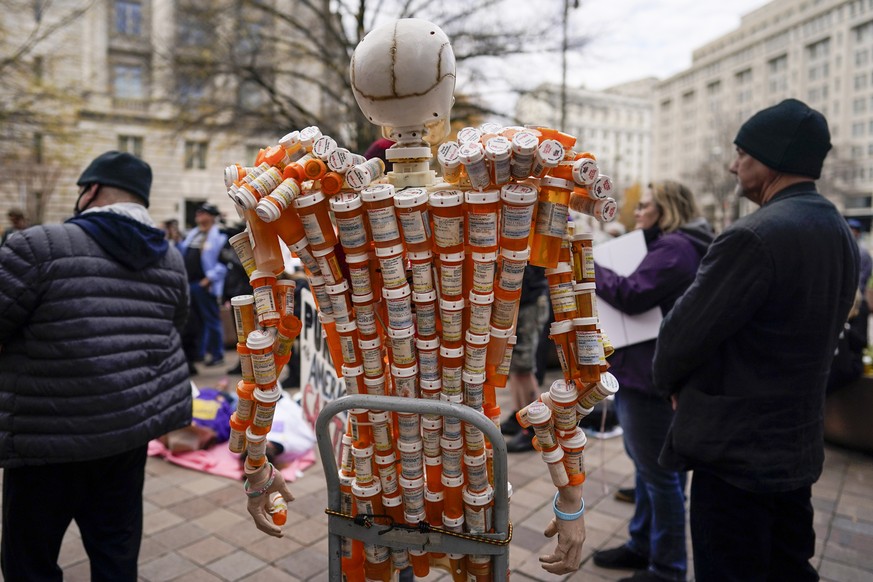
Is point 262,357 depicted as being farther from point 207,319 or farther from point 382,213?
point 207,319

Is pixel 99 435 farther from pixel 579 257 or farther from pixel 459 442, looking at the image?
pixel 579 257

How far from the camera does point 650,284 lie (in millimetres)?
2861

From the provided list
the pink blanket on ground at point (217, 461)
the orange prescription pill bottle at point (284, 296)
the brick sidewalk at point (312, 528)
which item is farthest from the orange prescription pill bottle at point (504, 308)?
the pink blanket on ground at point (217, 461)

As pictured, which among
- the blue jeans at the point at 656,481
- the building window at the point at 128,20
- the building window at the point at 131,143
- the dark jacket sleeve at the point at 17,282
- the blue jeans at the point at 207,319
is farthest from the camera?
the building window at the point at 131,143

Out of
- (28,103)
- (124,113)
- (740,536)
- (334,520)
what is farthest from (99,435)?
(124,113)

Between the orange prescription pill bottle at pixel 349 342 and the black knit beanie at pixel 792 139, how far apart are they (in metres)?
1.61

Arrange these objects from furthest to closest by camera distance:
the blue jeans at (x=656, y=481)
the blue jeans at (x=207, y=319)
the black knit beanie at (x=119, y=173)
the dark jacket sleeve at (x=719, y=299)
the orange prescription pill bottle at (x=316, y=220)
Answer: the blue jeans at (x=207, y=319), the blue jeans at (x=656, y=481), the black knit beanie at (x=119, y=173), the dark jacket sleeve at (x=719, y=299), the orange prescription pill bottle at (x=316, y=220)

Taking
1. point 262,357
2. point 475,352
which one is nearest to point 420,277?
point 475,352

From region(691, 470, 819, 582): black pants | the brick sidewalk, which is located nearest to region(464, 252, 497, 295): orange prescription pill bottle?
region(691, 470, 819, 582): black pants

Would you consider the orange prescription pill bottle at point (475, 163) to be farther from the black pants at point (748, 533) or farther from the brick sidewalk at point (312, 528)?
the brick sidewalk at point (312, 528)

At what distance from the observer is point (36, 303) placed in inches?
83.7

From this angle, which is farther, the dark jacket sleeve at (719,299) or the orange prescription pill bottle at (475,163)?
the dark jacket sleeve at (719,299)

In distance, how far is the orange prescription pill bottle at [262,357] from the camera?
5.09 ft

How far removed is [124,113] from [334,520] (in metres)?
32.4
